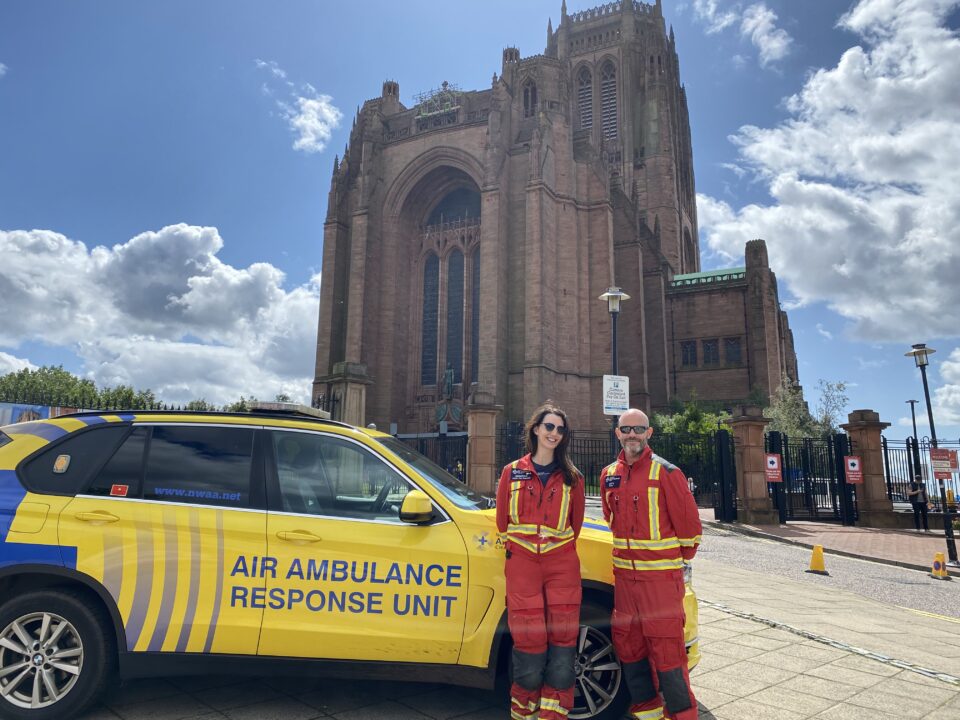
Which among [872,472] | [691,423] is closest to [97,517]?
[872,472]

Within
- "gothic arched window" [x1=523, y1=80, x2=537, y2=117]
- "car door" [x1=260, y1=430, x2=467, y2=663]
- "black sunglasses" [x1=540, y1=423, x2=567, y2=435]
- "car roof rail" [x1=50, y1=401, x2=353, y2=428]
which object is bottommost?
"car door" [x1=260, y1=430, x2=467, y2=663]

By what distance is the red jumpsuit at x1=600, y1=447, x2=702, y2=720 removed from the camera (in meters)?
2.98

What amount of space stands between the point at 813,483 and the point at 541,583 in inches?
695

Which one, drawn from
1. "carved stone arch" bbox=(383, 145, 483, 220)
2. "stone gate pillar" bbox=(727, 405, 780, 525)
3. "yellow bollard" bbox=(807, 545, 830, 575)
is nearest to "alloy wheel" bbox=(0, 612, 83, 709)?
"yellow bollard" bbox=(807, 545, 830, 575)

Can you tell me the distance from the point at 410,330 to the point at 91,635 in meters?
31.1

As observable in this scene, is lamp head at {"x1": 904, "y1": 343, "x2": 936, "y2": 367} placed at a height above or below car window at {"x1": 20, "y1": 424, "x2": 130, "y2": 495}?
above

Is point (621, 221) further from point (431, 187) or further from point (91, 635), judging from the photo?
point (91, 635)

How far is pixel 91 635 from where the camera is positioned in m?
3.20

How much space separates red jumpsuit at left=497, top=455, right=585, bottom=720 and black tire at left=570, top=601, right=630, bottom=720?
243mm

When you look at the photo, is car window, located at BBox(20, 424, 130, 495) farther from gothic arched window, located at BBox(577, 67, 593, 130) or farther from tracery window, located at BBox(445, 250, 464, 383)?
gothic arched window, located at BBox(577, 67, 593, 130)

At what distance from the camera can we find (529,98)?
33781mm

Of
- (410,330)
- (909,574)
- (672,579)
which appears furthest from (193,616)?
(410,330)

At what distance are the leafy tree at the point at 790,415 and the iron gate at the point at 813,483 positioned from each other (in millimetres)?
9904

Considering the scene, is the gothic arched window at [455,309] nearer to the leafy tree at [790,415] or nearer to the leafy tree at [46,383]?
the leafy tree at [790,415]
